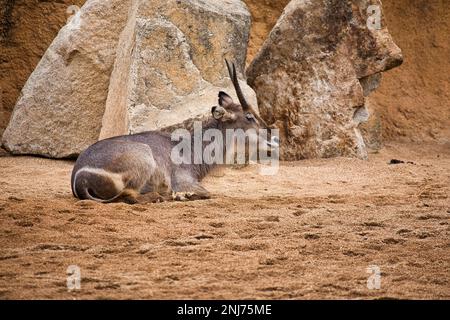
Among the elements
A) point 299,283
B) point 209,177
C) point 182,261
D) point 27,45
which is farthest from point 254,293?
point 27,45

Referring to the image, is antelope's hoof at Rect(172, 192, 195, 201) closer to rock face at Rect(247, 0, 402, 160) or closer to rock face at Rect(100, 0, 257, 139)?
rock face at Rect(100, 0, 257, 139)

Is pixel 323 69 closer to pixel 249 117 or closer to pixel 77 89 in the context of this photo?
pixel 249 117

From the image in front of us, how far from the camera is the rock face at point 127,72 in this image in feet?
30.7

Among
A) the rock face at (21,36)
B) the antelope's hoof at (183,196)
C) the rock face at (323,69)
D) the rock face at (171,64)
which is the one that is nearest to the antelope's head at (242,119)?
the rock face at (171,64)

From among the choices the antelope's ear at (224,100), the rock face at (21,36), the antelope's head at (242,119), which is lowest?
the antelope's head at (242,119)

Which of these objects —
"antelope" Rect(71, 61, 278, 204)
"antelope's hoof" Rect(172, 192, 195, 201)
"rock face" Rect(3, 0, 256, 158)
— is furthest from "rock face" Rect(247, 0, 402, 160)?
"antelope's hoof" Rect(172, 192, 195, 201)

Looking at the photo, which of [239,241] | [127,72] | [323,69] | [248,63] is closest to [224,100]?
[127,72]

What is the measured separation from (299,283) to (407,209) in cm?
256

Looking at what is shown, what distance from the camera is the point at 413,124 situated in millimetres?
13203

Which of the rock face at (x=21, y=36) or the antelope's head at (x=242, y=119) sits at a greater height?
the rock face at (x=21, y=36)

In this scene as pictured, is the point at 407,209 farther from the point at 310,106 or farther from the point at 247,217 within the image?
the point at 310,106

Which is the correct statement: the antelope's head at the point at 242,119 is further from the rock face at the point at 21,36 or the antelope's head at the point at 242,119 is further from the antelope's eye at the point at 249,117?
the rock face at the point at 21,36

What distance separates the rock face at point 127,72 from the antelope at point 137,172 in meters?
0.87

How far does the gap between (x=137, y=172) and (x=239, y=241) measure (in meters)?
1.99
